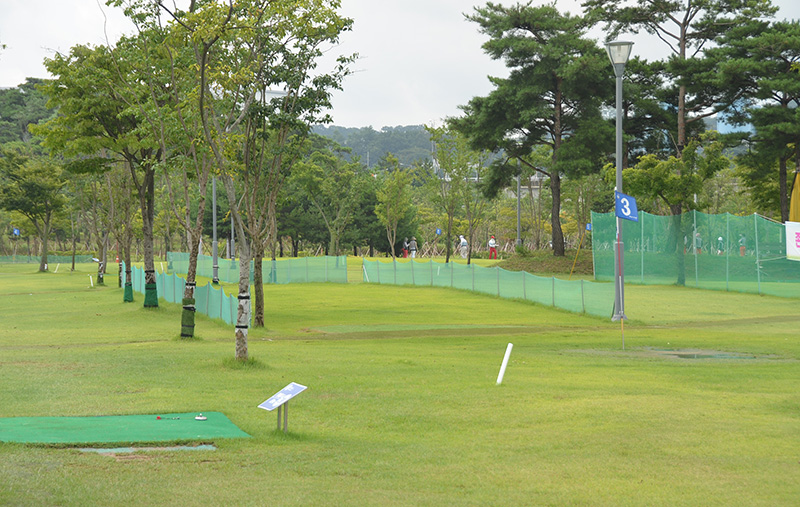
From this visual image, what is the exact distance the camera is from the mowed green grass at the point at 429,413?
21.6ft

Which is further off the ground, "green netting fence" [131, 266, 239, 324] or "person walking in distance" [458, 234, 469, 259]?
"person walking in distance" [458, 234, 469, 259]

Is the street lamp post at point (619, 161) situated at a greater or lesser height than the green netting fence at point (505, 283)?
greater

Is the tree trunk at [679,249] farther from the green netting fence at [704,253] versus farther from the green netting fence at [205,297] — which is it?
the green netting fence at [205,297]

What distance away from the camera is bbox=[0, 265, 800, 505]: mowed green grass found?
21.6 feet

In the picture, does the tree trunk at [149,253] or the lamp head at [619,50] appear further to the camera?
the tree trunk at [149,253]

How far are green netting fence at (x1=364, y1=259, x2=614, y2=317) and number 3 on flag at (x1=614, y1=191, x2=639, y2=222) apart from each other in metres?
2.80

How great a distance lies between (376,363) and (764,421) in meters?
7.04

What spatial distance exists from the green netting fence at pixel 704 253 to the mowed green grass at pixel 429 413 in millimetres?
13841

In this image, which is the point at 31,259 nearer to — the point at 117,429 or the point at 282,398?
the point at 117,429

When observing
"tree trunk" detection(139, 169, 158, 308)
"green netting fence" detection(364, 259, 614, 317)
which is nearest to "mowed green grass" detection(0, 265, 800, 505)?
"green netting fence" detection(364, 259, 614, 317)

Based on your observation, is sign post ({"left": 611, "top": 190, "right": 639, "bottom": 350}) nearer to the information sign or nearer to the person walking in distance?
the information sign

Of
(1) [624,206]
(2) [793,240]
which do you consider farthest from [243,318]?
(2) [793,240]

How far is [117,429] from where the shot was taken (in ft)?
28.6

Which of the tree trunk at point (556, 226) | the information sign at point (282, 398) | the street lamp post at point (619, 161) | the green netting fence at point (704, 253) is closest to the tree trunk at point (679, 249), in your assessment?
the green netting fence at point (704, 253)
